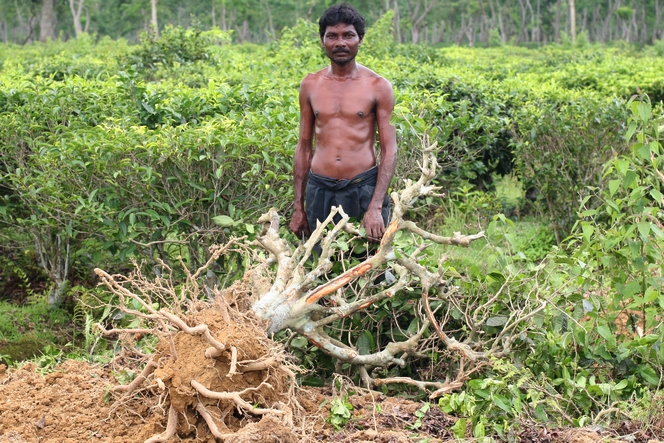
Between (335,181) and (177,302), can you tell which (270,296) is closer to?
(177,302)

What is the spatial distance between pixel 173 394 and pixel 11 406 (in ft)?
2.85

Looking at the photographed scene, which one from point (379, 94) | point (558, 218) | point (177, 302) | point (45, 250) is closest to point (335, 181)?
point (379, 94)

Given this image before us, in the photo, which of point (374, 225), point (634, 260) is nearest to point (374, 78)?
point (374, 225)

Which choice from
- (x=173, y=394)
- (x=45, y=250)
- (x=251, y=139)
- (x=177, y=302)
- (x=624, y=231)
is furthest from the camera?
(x=45, y=250)

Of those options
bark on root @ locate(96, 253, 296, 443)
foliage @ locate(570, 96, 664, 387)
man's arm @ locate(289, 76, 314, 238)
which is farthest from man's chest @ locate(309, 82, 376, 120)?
bark on root @ locate(96, 253, 296, 443)

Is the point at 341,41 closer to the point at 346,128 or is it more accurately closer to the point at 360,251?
the point at 346,128

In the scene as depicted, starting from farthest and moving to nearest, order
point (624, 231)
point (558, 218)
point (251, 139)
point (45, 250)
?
point (558, 218) < point (45, 250) < point (251, 139) < point (624, 231)

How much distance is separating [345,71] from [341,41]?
0.20 metres

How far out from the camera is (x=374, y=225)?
418 centimetres

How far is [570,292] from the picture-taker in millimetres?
3977

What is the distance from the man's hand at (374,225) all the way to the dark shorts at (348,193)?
24cm

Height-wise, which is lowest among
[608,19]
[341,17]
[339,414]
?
[608,19]

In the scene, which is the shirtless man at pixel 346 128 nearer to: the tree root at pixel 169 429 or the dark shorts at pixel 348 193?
the dark shorts at pixel 348 193

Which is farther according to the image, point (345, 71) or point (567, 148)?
point (567, 148)
